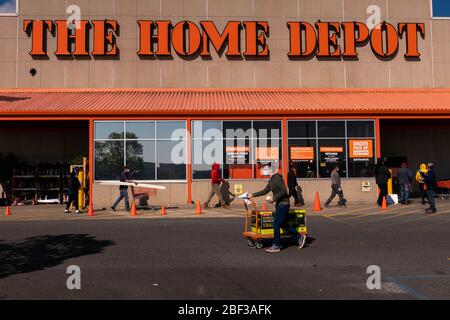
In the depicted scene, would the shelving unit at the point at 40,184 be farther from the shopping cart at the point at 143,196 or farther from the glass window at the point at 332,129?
the glass window at the point at 332,129

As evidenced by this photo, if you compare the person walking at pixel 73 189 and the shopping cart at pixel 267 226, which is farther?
the person walking at pixel 73 189

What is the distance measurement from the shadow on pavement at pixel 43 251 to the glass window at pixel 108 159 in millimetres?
8648

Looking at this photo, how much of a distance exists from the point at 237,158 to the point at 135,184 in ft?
16.2

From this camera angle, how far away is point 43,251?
9617mm

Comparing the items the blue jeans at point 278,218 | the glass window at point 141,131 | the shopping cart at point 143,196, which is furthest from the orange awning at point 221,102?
the blue jeans at point 278,218

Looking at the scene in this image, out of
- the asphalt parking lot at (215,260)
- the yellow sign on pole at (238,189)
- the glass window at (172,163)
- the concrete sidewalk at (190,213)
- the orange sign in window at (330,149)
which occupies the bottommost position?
the asphalt parking lot at (215,260)

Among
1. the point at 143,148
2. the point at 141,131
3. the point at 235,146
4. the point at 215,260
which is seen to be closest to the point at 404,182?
the point at 235,146

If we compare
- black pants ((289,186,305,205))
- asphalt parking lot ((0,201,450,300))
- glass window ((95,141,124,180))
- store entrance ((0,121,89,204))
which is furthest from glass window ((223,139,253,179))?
store entrance ((0,121,89,204))

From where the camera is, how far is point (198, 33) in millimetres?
25562

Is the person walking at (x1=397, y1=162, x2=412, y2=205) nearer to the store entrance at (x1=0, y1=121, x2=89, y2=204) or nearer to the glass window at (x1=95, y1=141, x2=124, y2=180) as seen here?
the glass window at (x1=95, y1=141, x2=124, y2=180)

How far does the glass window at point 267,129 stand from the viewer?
2091cm

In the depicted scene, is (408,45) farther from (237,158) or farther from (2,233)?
(2,233)

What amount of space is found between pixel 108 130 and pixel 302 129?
347 inches

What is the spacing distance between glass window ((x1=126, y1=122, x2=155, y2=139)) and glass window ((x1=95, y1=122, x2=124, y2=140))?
1.49 ft
